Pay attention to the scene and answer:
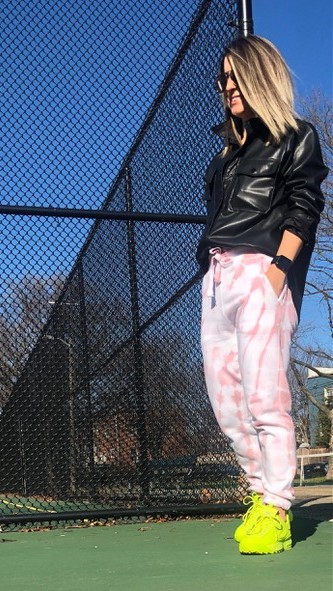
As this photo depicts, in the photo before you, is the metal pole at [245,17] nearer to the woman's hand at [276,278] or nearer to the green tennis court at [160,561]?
the woman's hand at [276,278]

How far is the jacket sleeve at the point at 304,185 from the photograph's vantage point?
2.46 meters

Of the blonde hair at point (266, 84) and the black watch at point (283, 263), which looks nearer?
the black watch at point (283, 263)

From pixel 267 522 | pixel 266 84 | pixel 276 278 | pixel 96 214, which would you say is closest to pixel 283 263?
pixel 276 278

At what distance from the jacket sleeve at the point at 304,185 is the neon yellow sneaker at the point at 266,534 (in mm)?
849

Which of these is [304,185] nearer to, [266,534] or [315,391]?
[266,534]

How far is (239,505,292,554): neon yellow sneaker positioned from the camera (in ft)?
7.79

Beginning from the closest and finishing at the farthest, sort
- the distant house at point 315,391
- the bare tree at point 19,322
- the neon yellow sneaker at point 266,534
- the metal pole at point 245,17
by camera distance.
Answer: the neon yellow sneaker at point 266,534 → the metal pole at point 245,17 → the bare tree at point 19,322 → the distant house at point 315,391

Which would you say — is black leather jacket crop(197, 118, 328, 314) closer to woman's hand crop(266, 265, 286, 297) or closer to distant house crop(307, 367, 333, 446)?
woman's hand crop(266, 265, 286, 297)

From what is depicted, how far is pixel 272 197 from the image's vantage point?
2.58 m

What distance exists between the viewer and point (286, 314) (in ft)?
8.21

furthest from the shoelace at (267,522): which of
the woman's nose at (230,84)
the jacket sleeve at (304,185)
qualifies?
the woman's nose at (230,84)

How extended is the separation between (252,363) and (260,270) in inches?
11.6

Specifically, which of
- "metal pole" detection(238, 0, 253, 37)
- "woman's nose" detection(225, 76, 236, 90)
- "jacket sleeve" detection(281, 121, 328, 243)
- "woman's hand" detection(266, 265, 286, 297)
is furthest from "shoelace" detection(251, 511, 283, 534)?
"metal pole" detection(238, 0, 253, 37)

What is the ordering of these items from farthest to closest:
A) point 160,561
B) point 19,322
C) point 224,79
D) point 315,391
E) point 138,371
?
point 315,391
point 138,371
point 19,322
point 224,79
point 160,561
